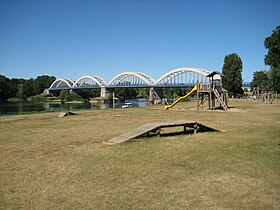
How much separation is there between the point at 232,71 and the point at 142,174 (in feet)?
216

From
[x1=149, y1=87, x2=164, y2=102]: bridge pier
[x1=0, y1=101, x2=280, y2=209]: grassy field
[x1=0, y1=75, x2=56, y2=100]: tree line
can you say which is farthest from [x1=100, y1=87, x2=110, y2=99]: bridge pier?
[x1=0, y1=101, x2=280, y2=209]: grassy field

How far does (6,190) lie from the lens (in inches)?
242

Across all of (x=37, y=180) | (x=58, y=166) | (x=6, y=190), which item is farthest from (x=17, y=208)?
(x=58, y=166)

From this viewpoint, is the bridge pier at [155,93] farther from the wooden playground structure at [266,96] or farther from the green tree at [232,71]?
the wooden playground structure at [266,96]

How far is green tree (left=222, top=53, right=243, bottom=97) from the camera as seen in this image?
67938 millimetres

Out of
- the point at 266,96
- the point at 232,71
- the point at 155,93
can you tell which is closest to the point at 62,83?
the point at 155,93

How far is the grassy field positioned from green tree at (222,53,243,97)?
2370 inches

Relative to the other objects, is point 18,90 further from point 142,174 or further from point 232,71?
point 142,174

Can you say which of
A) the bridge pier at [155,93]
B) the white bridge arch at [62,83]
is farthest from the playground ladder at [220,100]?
the white bridge arch at [62,83]

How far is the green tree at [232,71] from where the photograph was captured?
223 feet

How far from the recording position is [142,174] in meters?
7.12

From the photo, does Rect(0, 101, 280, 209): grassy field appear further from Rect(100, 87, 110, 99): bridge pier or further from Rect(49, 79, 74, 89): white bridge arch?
Rect(49, 79, 74, 89): white bridge arch

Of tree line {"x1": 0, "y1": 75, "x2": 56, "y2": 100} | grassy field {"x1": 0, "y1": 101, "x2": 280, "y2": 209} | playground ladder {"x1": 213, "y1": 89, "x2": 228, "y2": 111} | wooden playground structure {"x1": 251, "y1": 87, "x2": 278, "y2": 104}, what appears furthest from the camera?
tree line {"x1": 0, "y1": 75, "x2": 56, "y2": 100}

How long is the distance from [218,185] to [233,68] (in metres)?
66.1
